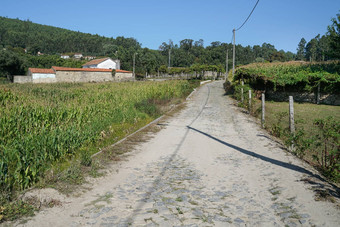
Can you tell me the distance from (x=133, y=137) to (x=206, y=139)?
2.85 m

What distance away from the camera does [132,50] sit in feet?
337

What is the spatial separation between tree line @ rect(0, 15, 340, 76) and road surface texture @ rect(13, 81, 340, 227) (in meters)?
63.2

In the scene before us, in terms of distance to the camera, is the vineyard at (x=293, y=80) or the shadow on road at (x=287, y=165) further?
the vineyard at (x=293, y=80)

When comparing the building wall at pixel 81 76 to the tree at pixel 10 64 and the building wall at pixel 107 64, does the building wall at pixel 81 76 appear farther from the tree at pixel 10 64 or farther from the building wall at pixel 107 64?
the building wall at pixel 107 64

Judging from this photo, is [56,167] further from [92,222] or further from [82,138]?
[92,222]

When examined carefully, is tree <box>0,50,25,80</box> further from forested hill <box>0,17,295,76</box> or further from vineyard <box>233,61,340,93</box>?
vineyard <box>233,61,340,93</box>

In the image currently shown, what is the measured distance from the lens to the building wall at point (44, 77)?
52.1m

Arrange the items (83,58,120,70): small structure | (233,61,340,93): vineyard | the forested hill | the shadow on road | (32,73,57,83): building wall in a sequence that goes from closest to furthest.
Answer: the shadow on road → (233,61,340,93): vineyard → (32,73,57,83): building wall → (83,58,120,70): small structure → the forested hill

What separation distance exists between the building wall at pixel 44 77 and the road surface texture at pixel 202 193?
49.9m

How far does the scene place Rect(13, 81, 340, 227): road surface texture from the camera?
4.15 metres

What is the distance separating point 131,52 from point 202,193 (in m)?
95.7

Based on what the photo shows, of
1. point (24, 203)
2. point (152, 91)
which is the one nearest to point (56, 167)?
point (24, 203)

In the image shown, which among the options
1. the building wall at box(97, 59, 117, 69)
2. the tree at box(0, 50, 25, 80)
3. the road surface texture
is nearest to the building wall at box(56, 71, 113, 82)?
the tree at box(0, 50, 25, 80)

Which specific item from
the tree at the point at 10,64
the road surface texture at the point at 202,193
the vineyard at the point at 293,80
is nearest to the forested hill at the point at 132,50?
the tree at the point at 10,64
